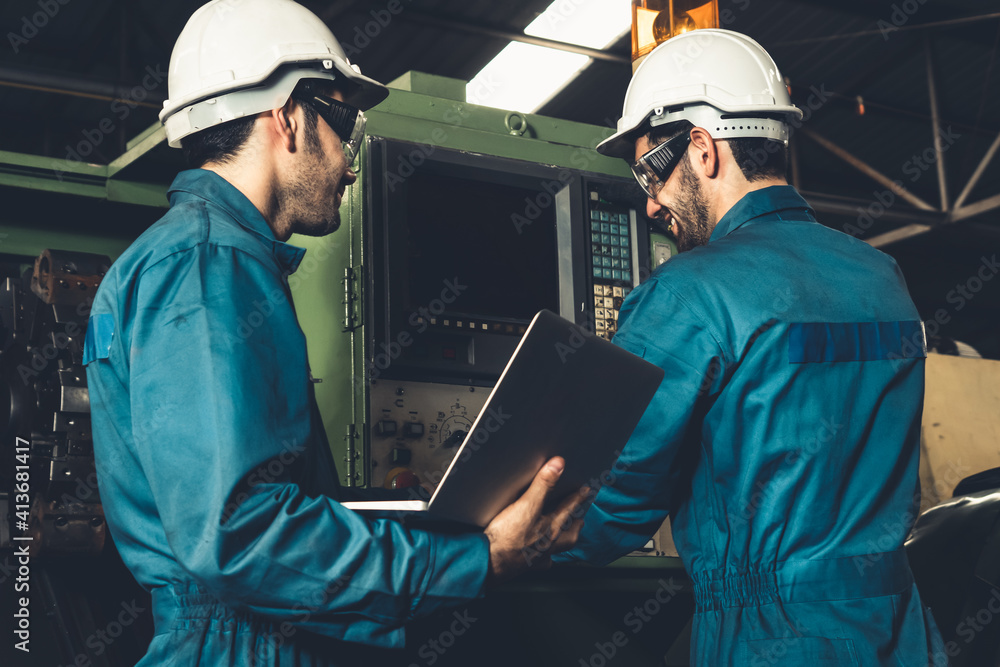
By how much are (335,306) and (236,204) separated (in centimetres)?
89

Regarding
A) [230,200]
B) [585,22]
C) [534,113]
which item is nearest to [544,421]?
[230,200]

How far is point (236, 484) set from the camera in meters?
1.20

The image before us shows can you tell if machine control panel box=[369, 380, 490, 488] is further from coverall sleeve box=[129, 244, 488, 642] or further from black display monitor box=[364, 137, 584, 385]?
coverall sleeve box=[129, 244, 488, 642]

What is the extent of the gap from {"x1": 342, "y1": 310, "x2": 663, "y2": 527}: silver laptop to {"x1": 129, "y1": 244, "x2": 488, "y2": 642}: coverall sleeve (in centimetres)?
8

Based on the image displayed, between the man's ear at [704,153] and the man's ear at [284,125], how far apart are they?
31.6 inches

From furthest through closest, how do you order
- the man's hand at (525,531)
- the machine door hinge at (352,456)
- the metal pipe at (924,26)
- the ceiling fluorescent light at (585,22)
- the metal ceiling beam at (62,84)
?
1. the metal pipe at (924,26)
2. the ceiling fluorescent light at (585,22)
3. the metal ceiling beam at (62,84)
4. the machine door hinge at (352,456)
5. the man's hand at (525,531)

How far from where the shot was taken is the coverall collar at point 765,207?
1.86 meters

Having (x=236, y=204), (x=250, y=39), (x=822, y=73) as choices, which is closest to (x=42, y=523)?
(x=236, y=204)

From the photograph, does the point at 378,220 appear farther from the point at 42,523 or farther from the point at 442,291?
the point at 42,523

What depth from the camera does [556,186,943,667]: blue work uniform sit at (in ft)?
5.09

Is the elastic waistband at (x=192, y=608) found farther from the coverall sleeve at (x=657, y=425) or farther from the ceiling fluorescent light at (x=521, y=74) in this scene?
the ceiling fluorescent light at (x=521, y=74)

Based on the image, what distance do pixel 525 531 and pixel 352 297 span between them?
43.2 inches

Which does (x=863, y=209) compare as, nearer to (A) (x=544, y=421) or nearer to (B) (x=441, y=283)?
(B) (x=441, y=283)

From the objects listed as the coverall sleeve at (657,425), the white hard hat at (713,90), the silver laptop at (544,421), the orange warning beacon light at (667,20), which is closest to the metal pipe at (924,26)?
the orange warning beacon light at (667,20)
